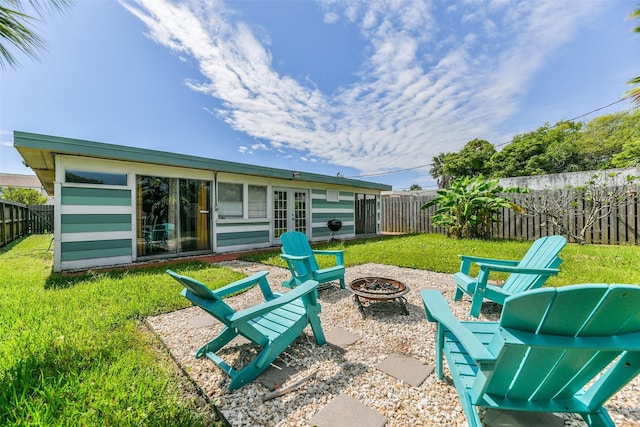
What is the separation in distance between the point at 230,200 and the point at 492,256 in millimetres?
7136

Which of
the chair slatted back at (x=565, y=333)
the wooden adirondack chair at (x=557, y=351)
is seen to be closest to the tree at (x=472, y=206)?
the wooden adirondack chair at (x=557, y=351)

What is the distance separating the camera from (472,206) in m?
8.63

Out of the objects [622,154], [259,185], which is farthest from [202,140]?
[622,154]

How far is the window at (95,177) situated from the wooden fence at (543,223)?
11.3m

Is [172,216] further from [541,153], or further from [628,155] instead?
[628,155]

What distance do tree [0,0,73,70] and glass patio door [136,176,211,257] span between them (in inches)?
166

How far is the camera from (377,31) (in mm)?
7852

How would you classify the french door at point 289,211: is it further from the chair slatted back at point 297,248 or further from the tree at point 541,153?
the tree at point 541,153

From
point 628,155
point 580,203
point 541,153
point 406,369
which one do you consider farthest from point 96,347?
point 628,155

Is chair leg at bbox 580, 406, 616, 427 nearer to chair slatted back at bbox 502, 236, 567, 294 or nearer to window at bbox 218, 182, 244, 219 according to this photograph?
chair slatted back at bbox 502, 236, 567, 294

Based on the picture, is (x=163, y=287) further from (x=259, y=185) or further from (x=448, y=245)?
(x=448, y=245)

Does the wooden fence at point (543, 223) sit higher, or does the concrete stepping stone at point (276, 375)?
the wooden fence at point (543, 223)

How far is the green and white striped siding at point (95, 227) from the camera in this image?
5.05 m

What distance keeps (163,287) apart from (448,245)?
754 cm
